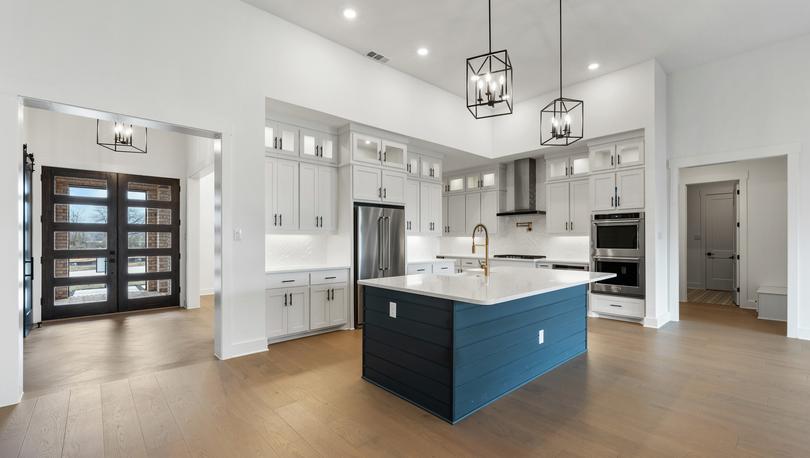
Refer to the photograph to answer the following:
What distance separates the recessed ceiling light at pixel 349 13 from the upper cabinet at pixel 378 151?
143 cm

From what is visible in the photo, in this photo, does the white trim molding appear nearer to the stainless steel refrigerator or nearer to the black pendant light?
the black pendant light

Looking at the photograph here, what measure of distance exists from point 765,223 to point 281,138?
810 cm

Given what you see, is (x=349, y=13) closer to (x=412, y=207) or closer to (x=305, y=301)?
(x=412, y=207)

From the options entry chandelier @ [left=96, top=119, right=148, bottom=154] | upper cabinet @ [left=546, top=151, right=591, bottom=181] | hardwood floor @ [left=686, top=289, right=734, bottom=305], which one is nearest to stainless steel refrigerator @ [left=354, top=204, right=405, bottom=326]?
upper cabinet @ [left=546, top=151, right=591, bottom=181]

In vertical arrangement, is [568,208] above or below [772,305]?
above

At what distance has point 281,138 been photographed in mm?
4816

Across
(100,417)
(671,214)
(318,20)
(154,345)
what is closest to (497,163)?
(671,214)

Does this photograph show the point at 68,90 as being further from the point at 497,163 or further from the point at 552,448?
the point at 497,163

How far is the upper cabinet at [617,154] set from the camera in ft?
18.2

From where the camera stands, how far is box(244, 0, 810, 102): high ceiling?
411cm

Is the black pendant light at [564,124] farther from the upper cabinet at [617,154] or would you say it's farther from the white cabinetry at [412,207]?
the white cabinetry at [412,207]

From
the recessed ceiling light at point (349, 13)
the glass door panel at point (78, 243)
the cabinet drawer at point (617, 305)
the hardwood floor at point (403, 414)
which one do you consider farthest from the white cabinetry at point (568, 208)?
the glass door panel at point (78, 243)

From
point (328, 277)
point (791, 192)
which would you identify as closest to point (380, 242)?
point (328, 277)

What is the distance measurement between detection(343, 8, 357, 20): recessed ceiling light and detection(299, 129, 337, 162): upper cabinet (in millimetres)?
1525
